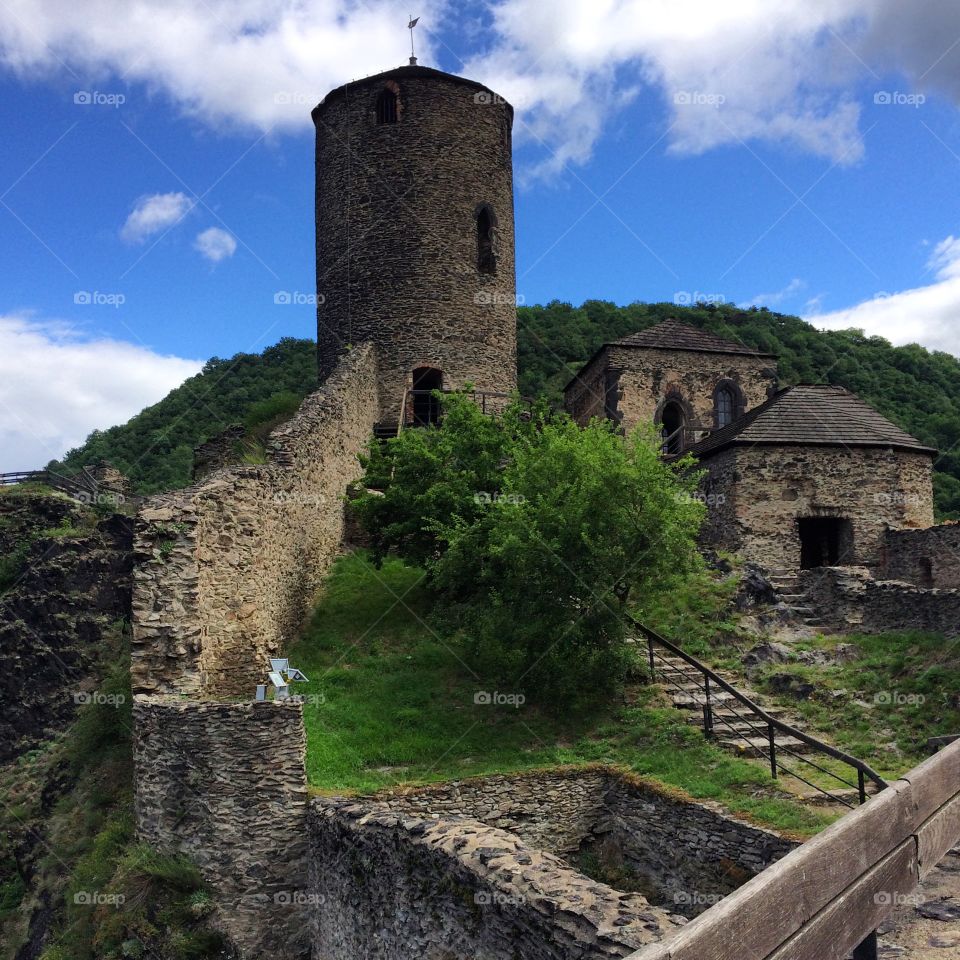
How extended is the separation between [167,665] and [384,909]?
16.2 feet

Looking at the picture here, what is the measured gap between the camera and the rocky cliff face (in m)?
21.3

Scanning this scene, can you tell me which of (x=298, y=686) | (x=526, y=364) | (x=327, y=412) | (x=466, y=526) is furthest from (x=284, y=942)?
(x=526, y=364)

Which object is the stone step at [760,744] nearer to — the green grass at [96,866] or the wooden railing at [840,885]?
the green grass at [96,866]

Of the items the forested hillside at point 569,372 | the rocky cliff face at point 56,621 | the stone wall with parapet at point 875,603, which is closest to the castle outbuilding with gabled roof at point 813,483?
the stone wall with parapet at point 875,603

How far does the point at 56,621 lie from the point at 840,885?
23.2 m

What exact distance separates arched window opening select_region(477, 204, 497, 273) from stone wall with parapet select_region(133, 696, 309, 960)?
18473 mm

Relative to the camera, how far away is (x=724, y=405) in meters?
28.6

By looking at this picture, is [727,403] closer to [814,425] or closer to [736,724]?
[814,425]

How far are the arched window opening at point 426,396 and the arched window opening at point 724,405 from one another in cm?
936

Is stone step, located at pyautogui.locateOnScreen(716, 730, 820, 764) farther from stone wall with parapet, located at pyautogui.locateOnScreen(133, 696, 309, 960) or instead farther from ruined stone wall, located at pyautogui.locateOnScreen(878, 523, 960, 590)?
ruined stone wall, located at pyautogui.locateOnScreen(878, 523, 960, 590)

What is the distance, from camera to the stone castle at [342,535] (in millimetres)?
7891

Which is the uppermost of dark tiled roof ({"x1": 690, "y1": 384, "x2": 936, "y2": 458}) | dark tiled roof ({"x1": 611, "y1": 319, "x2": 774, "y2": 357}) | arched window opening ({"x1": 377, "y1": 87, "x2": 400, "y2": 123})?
arched window opening ({"x1": 377, "y1": 87, "x2": 400, "y2": 123})

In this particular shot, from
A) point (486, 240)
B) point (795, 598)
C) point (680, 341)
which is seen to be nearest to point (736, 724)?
point (795, 598)

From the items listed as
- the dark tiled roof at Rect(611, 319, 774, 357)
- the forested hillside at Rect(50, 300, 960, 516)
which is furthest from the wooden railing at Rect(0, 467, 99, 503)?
the dark tiled roof at Rect(611, 319, 774, 357)
